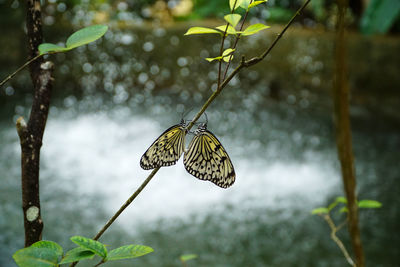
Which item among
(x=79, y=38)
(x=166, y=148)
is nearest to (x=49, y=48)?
(x=79, y=38)

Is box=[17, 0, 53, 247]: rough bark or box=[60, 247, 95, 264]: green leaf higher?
box=[17, 0, 53, 247]: rough bark

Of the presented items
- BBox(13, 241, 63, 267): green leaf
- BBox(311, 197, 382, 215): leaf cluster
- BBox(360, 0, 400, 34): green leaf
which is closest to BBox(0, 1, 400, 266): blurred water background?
BBox(360, 0, 400, 34): green leaf

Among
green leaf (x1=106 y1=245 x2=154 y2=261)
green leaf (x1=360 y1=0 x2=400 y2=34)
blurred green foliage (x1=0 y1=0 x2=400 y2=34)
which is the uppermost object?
blurred green foliage (x1=0 y1=0 x2=400 y2=34)

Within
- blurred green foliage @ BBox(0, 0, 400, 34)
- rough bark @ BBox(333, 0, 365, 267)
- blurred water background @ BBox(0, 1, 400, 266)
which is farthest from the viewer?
blurred green foliage @ BBox(0, 0, 400, 34)

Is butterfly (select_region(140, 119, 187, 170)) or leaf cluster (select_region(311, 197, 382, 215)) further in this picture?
leaf cluster (select_region(311, 197, 382, 215))

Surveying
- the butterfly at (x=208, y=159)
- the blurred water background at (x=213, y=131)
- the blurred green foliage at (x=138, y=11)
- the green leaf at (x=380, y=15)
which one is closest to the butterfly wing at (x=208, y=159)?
the butterfly at (x=208, y=159)

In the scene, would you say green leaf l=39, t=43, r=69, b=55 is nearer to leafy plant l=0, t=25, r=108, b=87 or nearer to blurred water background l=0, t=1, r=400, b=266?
leafy plant l=0, t=25, r=108, b=87

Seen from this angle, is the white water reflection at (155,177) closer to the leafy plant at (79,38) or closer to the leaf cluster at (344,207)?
the leaf cluster at (344,207)
